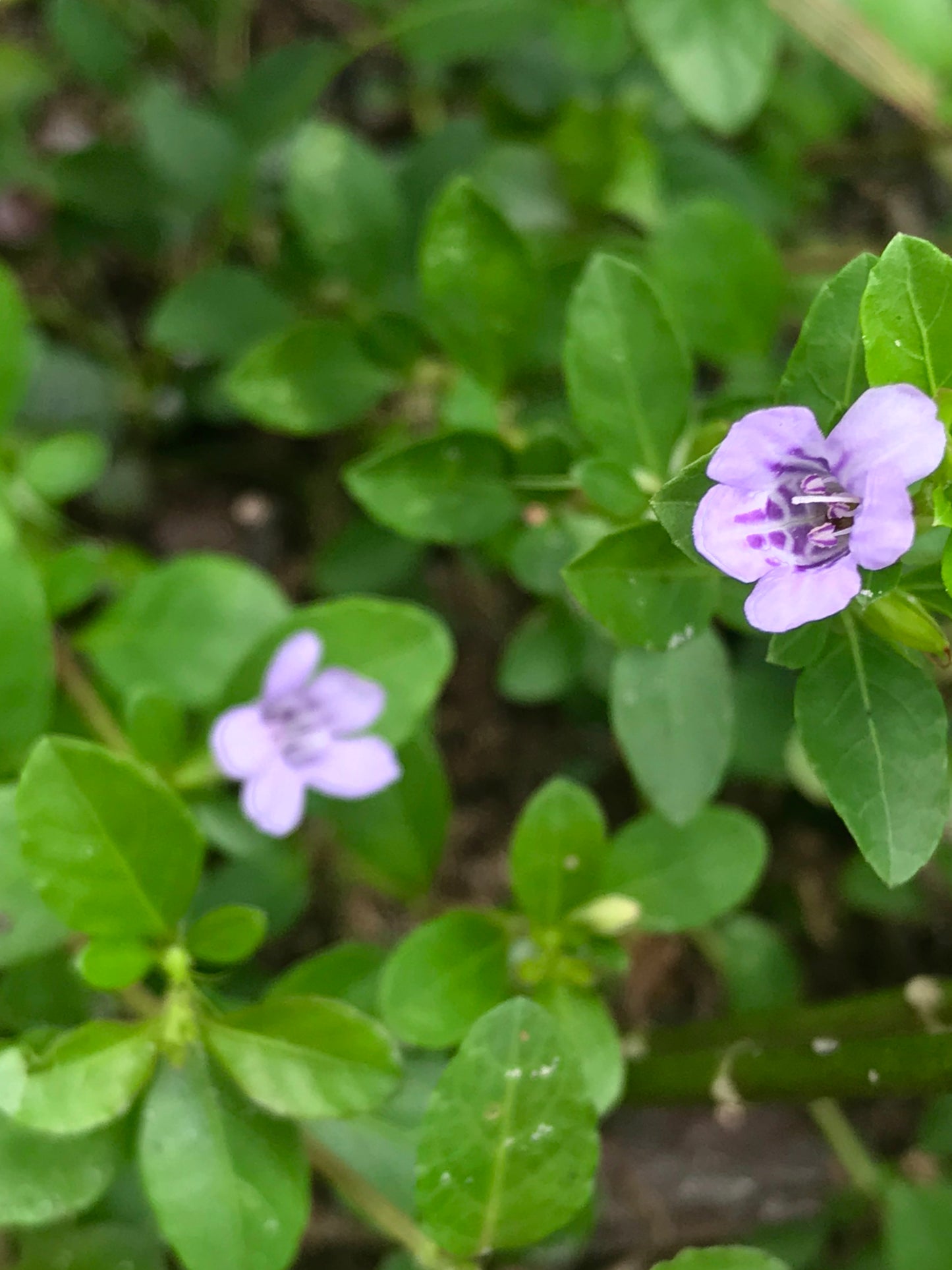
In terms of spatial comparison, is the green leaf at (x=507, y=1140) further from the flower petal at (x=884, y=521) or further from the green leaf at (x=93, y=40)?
the green leaf at (x=93, y=40)

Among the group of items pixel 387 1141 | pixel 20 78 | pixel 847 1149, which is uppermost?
pixel 20 78

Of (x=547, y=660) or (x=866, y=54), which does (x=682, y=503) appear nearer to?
(x=547, y=660)

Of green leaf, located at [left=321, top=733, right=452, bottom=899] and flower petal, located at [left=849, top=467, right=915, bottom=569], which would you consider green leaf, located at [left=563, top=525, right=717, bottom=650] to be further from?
green leaf, located at [left=321, top=733, right=452, bottom=899]

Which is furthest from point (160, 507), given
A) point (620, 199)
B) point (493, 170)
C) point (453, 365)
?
point (620, 199)

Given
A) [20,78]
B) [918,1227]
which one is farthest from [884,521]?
[20,78]

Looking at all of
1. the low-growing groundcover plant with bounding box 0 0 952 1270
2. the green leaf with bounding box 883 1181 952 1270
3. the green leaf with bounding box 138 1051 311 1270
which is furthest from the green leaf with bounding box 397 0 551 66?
the green leaf with bounding box 883 1181 952 1270
